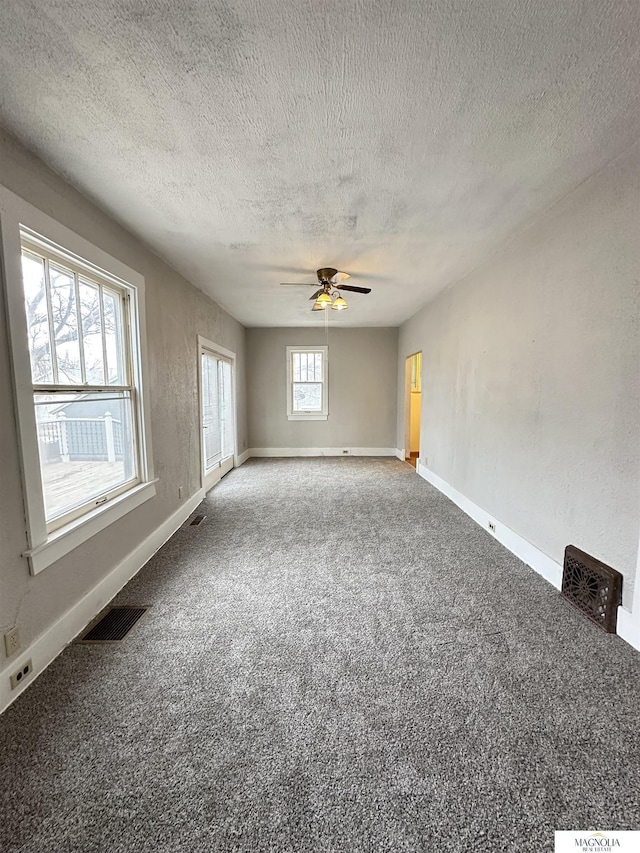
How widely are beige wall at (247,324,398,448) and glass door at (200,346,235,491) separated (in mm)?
1098

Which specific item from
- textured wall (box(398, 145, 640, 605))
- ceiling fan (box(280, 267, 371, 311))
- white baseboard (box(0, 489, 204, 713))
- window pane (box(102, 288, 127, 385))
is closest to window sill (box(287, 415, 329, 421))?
ceiling fan (box(280, 267, 371, 311))

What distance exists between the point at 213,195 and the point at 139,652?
263 centimetres

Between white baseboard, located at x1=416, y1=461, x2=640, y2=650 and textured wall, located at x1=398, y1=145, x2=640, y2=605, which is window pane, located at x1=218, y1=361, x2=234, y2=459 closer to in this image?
white baseboard, located at x1=416, y1=461, x2=640, y2=650

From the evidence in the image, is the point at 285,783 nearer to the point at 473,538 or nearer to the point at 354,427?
the point at 473,538

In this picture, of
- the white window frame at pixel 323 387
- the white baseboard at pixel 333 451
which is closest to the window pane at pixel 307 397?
the white window frame at pixel 323 387

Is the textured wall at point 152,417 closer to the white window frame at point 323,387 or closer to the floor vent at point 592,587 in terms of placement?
the white window frame at point 323,387

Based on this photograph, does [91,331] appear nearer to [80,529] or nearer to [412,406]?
[80,529]

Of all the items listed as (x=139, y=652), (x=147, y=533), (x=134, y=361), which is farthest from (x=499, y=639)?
(x=134, y=361)

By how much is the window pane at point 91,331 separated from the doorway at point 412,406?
474 centimetres

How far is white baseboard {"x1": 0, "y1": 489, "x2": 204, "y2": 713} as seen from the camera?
1.50 m

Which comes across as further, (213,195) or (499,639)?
(213,195)

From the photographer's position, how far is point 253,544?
3.00 metres

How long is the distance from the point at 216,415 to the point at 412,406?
3.90 metres

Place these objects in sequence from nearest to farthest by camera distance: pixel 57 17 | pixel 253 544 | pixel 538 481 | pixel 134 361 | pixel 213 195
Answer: pixel 57 17 < pixel 213 195 < pixel 538 481 < pixel 134 361 < pixel 253 544
